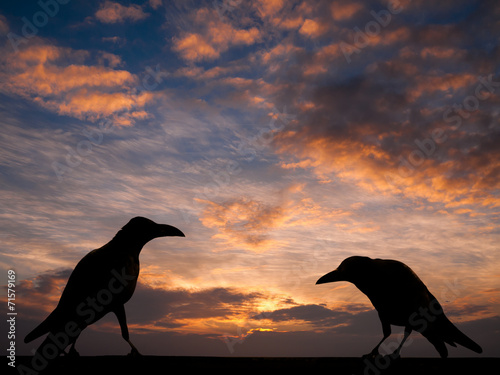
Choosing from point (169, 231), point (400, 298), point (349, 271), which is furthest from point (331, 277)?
point (169, 231)

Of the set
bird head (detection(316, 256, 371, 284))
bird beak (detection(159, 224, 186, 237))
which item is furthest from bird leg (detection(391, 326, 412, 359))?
bird beak (detection(159, 224, 186, 237))

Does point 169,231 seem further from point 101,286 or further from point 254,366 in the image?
point 254,366

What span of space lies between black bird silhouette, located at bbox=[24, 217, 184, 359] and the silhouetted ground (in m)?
1.56

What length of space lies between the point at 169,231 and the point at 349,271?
9.73ft

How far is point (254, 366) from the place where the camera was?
142 inches

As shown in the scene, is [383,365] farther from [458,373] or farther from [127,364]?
[127,364]

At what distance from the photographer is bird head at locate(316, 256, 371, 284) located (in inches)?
255

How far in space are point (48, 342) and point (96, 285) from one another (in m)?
0.89

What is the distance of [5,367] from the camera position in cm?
364

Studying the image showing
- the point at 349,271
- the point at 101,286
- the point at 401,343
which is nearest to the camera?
the point at 401,343

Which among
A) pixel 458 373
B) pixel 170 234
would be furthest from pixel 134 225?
pixel 458 373

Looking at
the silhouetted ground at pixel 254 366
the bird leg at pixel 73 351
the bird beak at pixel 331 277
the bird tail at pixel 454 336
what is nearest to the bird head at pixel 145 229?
the bird leg at pixel 73 351

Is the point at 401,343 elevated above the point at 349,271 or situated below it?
below

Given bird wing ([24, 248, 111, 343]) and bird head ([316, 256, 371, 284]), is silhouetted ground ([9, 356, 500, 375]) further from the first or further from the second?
bird head ([316, 256, 371, 284])
